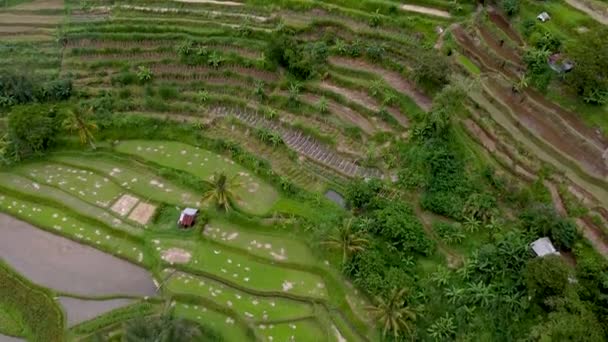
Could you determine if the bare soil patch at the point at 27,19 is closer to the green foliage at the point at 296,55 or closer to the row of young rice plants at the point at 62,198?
the row of young rice plants at the point at 62,198

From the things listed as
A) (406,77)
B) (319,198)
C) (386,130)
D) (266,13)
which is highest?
(266,13)

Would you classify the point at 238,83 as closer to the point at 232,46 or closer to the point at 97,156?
the point at 232,46

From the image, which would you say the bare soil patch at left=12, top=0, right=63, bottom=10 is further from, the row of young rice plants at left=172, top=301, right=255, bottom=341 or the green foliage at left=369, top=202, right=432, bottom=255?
the green foliage at left=369, top=202, right=432, bottom=255

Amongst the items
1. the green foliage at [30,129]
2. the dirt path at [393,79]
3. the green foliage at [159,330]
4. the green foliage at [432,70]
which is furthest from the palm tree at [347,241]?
the green foliage at [30,129]

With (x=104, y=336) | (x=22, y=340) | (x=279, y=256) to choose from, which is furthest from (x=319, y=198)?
→ (x=22, y=340)

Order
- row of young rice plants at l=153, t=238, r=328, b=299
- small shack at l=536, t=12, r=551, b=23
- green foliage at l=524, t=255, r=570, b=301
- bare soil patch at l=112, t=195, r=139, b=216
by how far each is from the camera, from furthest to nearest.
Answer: small shack at l=536, t=12, r=551, b=23
bare soil patch at l=112, t=195, r=139, b=216
row of young rice plants at l=153, t=238, r=328, b=299
green foliage at l=524, t=255, r=570, b=301

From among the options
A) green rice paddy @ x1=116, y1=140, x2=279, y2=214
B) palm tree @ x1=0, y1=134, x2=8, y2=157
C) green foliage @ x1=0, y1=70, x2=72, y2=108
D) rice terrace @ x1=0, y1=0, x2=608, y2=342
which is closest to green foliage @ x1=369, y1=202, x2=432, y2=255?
rice terrace @ x1=0, y1=0, x2=608, y2=342

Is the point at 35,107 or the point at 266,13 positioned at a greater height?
the point at 266,13
